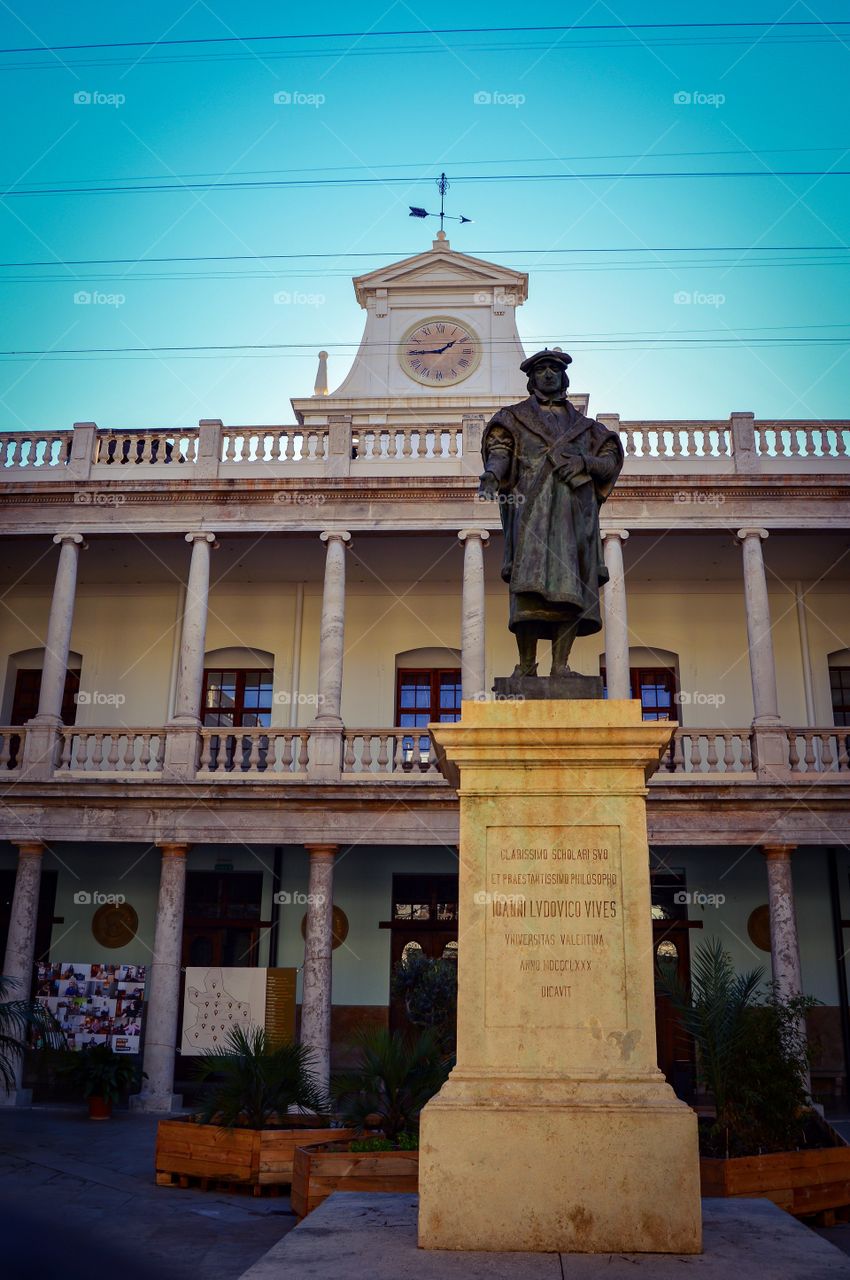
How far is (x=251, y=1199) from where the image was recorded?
831 centimetres

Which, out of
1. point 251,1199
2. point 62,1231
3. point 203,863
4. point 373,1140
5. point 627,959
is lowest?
point 251,1199

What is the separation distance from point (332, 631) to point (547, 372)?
1056cm

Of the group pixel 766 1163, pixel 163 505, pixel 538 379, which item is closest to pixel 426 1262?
pixel 766 1163

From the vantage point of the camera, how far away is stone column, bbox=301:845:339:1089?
48.5 ft

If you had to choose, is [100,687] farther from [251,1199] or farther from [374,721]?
[251,1199]

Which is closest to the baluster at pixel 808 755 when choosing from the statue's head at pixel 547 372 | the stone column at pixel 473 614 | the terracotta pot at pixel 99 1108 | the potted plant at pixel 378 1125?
the stone column at pixel 473 614

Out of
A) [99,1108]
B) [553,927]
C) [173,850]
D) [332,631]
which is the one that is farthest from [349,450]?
[553,927]

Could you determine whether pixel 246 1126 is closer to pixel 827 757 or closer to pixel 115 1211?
pixel 115 1211

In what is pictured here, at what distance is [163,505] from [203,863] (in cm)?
583

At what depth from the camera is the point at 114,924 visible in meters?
18.6

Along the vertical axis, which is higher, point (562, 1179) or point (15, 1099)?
point (562, 1179)

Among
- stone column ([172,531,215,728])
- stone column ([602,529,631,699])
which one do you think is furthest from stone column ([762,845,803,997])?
stone column ([172,531,215,728])

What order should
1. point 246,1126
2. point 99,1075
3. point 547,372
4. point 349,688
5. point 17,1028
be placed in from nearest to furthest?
point 547,372 → point 246,1126 → point 99,1075 → point 17,1028 → point 349,688

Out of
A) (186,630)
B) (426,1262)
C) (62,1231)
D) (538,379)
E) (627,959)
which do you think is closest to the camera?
(62,1231)
